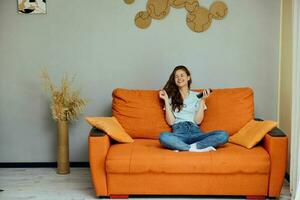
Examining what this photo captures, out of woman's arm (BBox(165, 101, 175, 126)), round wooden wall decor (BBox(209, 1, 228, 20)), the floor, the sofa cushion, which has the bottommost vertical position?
the floor

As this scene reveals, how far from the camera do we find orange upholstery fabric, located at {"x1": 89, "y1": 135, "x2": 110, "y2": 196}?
12.0 ft

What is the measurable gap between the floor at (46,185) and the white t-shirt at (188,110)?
77 centimetres

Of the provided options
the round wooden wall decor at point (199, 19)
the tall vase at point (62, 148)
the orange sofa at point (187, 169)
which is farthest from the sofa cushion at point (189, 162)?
the round wooden wall decor at point (199, 19)

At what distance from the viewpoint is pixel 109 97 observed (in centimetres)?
474

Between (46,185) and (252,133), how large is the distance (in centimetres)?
193

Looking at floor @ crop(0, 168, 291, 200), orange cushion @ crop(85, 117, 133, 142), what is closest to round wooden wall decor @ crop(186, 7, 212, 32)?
orange cushion @ crop(85, 117, 133, 142)

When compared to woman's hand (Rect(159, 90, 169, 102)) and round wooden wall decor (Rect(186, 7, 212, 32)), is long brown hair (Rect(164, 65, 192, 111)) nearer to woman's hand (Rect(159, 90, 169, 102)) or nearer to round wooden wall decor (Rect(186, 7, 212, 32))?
woman's hand (Rect(159, 90, 169, 102))

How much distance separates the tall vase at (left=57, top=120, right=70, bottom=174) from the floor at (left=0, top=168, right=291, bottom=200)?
9 cm

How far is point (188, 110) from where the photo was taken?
4215 millimetres

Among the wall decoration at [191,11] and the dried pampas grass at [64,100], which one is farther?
the wall decoration at [191,11]

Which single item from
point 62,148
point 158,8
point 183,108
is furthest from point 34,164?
point 158,8

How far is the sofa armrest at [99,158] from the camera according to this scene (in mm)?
3662

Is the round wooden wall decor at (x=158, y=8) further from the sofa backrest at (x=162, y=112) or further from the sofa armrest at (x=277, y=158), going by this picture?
the sofa armrest at (x=277, y=158)

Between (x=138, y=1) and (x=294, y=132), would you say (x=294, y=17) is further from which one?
(x=138, y=1)
